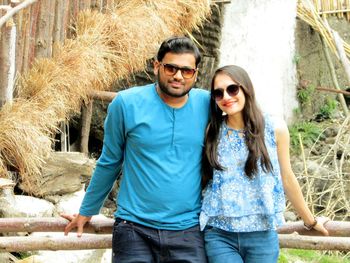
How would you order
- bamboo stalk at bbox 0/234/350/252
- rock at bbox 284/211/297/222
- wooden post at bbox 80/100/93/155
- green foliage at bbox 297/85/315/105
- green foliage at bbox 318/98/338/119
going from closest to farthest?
bamboo stalk at bbox 0/234/350/252
wooden post at bbox 80/100/93/155
rock at bbox 284/211/297/222
green foliage at bbox 297/85/315/105
green foliage at bbox 318/98/338/119

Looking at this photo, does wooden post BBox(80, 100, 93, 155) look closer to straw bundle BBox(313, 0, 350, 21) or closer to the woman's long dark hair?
straw bundle BBox(313, 0, 350, 21)

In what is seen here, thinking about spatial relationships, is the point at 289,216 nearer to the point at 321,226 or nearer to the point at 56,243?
the point at 321,226

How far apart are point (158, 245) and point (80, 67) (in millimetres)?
4420

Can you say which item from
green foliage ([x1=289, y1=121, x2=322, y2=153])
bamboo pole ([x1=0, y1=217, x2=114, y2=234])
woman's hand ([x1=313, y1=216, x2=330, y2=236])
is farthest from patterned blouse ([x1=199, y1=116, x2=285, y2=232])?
green foliage ([x1=289, y1=121, x2=322, y2=153])

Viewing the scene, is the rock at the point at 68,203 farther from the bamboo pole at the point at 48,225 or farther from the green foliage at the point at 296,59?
the green foliage at the point at 296,59

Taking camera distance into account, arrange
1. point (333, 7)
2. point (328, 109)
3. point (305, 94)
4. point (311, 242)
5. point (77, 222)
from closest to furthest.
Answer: point (77, 222) → point (311, 242) → point (305, 94) → point (328, 109) → point (333, 7)

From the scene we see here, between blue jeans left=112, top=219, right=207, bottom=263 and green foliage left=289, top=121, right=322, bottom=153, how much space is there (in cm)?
836

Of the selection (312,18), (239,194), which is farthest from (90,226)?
(312,18)

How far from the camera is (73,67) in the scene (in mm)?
7258

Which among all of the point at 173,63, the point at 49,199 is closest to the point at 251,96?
the point at 173,63

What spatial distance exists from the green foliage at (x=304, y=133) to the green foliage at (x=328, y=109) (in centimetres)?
52

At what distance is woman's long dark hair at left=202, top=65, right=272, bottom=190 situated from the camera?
311cm

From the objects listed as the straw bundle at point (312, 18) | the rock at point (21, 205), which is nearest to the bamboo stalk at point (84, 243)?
the rock at point (21, 205)

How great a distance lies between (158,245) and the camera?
3096 mm
